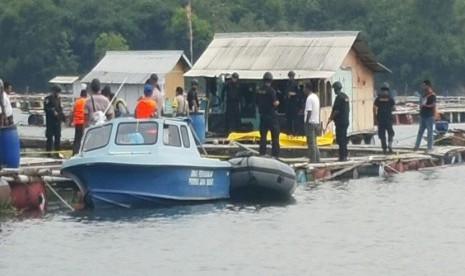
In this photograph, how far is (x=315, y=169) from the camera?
3888 cm

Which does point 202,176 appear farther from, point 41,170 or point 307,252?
point 307,252

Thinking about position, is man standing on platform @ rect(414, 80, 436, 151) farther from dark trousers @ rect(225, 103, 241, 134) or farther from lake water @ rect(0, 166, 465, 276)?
lake water @ rect(0, 166, 465, 276)

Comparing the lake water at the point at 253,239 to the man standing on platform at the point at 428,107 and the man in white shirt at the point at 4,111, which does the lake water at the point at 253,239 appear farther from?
the man standing on platform at the point at 428,107

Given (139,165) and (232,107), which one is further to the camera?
(232,107)

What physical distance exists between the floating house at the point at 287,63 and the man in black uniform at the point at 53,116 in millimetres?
8434

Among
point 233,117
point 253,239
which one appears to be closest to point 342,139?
point 233,117

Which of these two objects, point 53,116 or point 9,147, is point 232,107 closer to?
point 53,116

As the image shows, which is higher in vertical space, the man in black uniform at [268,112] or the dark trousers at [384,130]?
the man in black uniform at [268,112]

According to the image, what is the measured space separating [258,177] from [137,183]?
2.67 metres

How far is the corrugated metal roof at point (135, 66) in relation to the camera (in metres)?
69.4

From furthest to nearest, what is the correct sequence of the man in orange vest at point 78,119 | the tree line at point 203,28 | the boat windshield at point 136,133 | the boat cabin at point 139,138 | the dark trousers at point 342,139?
the tree line at point 203,28 < the dark trousers at point 342,139 < the man in orange vest at point 78,119 < the boat windshield at point 136,133 < the boat cabin at point 139,138

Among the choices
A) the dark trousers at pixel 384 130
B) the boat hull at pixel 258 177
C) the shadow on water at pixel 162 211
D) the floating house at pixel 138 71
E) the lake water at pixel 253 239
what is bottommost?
the lake water at pixel 253 239

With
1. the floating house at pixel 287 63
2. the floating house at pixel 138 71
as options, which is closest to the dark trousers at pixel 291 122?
the floating house at pixel 287 63

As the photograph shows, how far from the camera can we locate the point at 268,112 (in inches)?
1534
